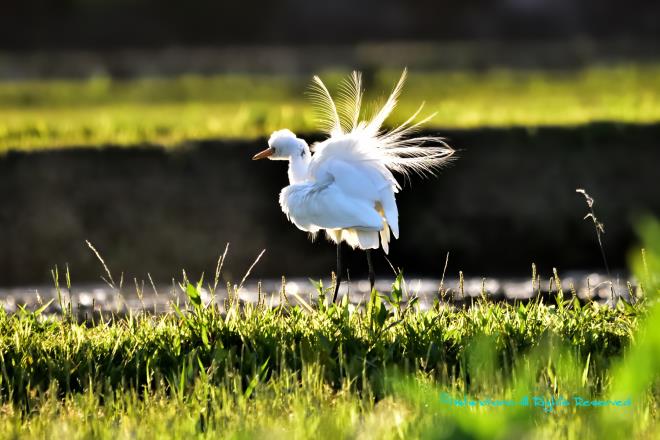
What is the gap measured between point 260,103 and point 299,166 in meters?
14.1

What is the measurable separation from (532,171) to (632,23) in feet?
74.9

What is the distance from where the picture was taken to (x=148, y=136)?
13.2 m

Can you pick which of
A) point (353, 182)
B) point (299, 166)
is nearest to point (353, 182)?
point (353, 182)

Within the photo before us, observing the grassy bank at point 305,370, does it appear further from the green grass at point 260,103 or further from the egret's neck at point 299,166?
the green grass at point 260,103

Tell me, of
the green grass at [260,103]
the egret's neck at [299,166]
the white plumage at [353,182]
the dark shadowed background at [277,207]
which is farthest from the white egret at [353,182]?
the green grass at [260,103]

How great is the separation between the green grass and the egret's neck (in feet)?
17.4

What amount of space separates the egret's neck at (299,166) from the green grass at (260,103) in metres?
5.30

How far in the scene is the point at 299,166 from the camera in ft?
21.7

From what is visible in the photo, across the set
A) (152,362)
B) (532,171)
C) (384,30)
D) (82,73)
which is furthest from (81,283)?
(384,30)

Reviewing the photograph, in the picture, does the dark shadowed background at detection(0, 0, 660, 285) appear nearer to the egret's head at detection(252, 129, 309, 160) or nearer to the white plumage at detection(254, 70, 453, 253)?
the egret's head at detection(252, 129, 309, 160)

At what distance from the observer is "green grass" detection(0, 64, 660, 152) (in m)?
13.4

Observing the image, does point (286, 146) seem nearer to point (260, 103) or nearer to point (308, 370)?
point (308, 370)

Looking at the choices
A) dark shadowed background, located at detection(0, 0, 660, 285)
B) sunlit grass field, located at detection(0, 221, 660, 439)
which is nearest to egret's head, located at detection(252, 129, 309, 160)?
sunlit grass field, located at detection(0, 221, 660, 439)

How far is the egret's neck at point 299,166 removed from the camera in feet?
21.6
